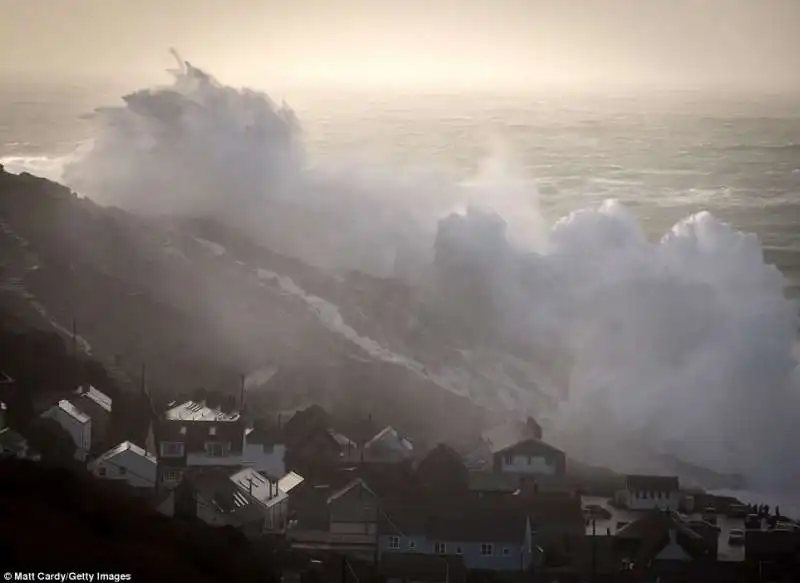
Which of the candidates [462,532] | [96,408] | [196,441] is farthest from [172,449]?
A: [462,532]

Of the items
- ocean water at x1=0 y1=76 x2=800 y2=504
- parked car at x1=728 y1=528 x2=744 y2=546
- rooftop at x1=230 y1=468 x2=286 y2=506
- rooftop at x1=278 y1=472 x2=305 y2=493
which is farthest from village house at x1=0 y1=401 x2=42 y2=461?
parked car at x1=728 y1=528 x2=744 y2=546

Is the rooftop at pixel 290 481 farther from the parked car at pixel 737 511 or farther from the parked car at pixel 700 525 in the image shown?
the parked car at pixel 737 511

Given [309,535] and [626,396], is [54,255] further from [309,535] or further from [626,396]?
[626,396]

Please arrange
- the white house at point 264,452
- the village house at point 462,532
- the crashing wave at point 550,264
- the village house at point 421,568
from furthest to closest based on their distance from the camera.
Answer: the crashing wave at point 550,264, the white house at point 264,452, the village house at point 462,532, the village house at point 421,568

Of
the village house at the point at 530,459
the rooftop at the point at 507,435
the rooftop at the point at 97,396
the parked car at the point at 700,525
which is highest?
the rooftop at the point at 97,396

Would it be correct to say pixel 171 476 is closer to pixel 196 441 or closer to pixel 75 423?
pixel 196 441

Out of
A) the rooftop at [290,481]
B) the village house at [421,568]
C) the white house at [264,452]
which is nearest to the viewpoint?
the village house at [421,568]

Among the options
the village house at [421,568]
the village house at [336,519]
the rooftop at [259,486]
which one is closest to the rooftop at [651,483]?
the village house at [421,568]
